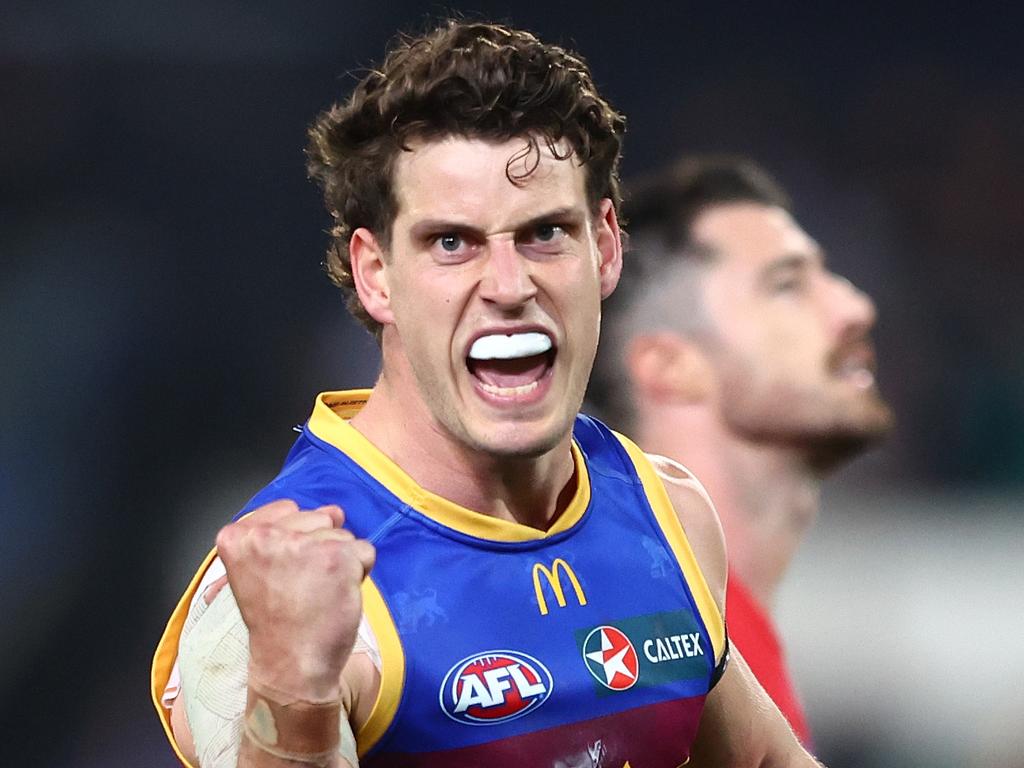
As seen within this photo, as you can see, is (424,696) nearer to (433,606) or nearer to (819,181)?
(433,606)

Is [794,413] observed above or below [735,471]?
above

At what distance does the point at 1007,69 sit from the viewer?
5090 millimetres

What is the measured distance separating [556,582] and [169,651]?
52cm

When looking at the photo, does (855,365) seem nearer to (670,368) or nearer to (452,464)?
(670,368)

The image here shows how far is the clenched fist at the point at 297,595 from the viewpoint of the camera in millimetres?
1745

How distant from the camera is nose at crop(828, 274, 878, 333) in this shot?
15.0ft

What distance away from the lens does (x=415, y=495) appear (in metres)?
2.20

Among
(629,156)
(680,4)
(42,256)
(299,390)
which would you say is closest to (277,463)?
(299,390)

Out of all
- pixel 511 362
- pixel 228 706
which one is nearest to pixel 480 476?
pixel 511 362

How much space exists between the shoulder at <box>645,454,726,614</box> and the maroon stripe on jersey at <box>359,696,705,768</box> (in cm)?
20

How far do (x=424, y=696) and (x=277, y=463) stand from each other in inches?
104

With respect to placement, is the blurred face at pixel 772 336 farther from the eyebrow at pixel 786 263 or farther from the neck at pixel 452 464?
the neck at pixel 452 464

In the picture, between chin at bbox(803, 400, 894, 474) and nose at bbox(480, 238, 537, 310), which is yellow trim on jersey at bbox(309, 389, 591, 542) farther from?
chin at bbox(803, 400, 894, 474)

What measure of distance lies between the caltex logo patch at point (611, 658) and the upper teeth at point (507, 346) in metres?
0.40
